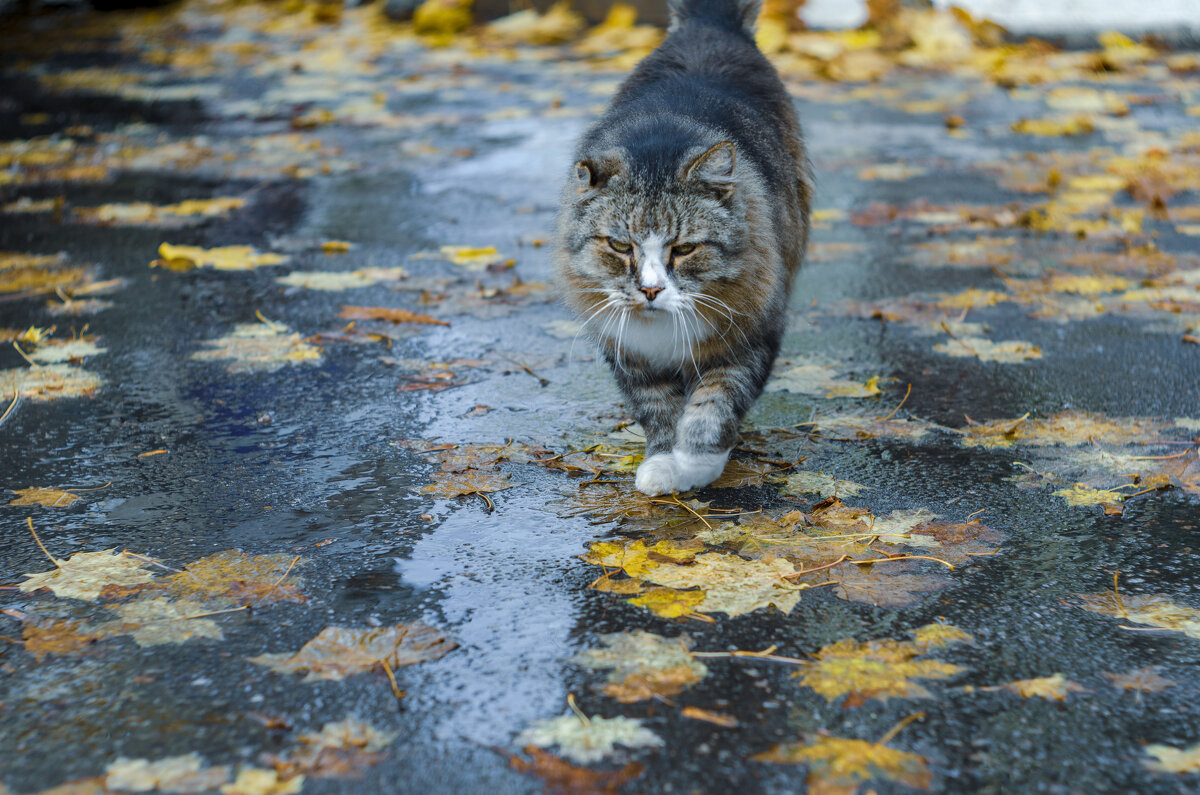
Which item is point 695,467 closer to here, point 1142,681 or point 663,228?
point 663,228

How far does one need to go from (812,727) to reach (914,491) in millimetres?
1198

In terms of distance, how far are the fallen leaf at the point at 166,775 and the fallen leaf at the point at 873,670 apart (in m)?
1.13

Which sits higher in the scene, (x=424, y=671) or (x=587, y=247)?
(x=587, y=247)

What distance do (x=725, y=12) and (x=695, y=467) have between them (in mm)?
2303

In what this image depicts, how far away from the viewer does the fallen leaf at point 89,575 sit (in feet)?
8.47

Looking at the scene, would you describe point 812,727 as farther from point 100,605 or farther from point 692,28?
point 692,28

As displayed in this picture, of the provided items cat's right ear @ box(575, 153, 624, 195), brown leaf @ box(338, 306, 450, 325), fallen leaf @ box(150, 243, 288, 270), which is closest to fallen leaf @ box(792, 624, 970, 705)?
cat's right ear @ box(575, 153, 624, 195)

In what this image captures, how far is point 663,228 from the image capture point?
306cm

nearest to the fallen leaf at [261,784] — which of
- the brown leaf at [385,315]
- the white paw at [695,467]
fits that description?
the white paw at [695,467]

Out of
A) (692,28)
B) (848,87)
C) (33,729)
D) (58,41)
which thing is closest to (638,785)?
(33,729)

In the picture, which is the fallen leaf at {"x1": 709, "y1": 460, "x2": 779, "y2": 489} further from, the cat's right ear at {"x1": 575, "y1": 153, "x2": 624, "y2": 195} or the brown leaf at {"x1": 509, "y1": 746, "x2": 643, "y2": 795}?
Answer: the brown leaf at {"x1": 509, "y1": 746, "x2": 643, "y2": 795}

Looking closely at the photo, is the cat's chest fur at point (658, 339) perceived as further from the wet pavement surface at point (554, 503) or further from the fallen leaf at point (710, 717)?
the fallen leaf at point (710, 717)

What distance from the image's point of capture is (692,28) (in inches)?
176

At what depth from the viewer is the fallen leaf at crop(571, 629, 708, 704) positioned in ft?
7.22
